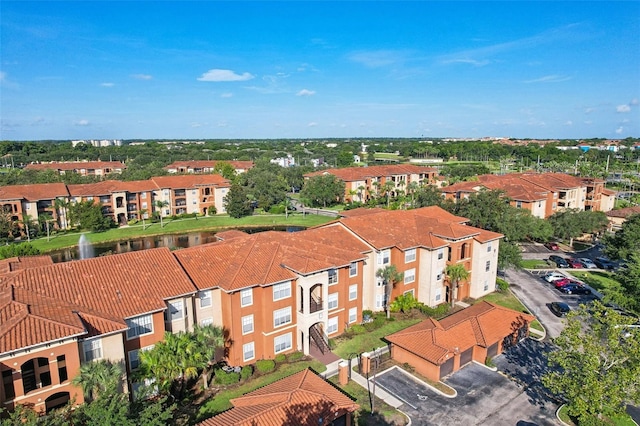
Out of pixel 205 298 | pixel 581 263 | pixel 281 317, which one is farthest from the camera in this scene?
pixel 581 263

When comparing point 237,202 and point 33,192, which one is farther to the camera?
point 237,202

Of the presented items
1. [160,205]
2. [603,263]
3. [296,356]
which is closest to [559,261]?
[603,263]

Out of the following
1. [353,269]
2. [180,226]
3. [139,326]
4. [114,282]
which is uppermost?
[114,282]

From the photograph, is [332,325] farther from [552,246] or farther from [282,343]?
[552,246]

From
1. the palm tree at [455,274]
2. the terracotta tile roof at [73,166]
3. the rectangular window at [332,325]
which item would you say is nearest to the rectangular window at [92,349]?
the rectangular window at [332,325]

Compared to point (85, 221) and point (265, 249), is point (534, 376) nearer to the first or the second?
point (265, 249)

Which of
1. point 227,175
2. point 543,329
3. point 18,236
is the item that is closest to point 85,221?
point 18,236

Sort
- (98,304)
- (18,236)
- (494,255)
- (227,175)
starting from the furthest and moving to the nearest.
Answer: (227,175) < (18,236) < (494,255) < (98,304)
